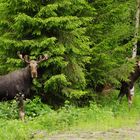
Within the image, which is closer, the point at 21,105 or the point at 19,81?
the point at 21,105

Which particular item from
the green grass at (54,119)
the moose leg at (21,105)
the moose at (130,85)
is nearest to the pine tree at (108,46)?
the moose at (130,85)

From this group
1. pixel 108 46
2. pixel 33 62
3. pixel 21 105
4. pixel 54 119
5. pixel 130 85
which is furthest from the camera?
pixel 130 85

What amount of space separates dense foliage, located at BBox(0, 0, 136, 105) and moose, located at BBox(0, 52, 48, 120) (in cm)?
61

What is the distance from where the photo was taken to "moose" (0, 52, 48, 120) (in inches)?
675

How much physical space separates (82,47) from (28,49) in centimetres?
206

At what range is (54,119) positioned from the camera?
49.4 feet

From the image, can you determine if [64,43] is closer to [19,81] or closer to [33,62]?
[33,62]

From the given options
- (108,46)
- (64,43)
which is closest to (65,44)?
(64,43)

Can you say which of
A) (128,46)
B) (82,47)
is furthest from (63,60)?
(128,46)

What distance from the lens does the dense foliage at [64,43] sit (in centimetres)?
1802

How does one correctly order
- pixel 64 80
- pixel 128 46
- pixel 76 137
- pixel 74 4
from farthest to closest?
1. pixel 128 46
2. pixel 74 4
3. pixel 64 80
4. pixel 76 137

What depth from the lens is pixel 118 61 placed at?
21.2m

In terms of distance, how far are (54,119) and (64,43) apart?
4364 mm

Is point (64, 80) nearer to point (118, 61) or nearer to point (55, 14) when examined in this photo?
point (55, 14)
